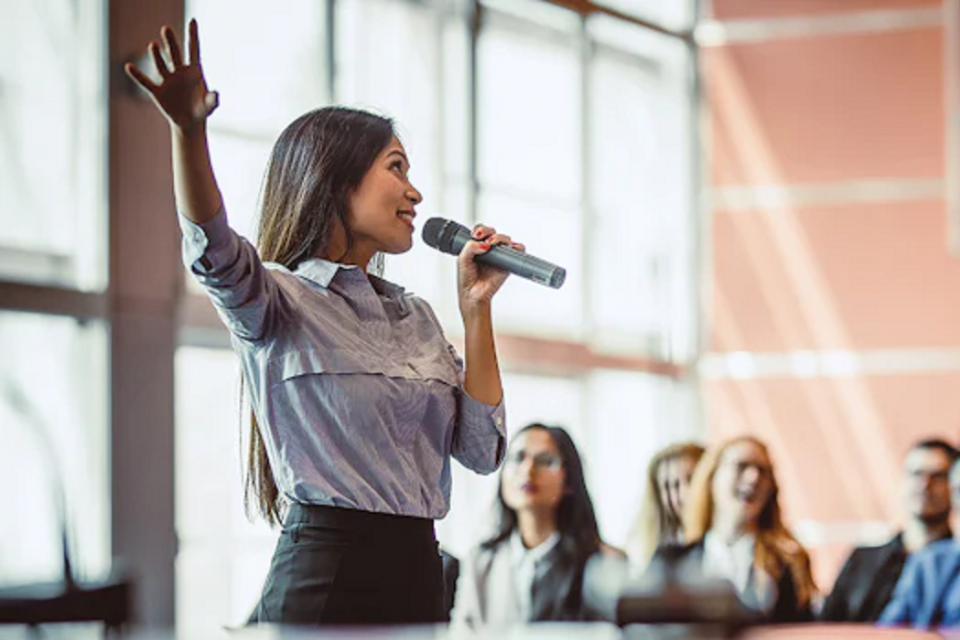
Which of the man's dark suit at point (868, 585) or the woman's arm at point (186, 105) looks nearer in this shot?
the woman's arm at point (186, 105)

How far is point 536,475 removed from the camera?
14.6ft

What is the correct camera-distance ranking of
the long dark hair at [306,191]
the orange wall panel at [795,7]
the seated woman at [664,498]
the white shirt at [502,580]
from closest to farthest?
the long dark hair at [306,191], the white shirt at [502,580], the seated woman at [664,498], the orange wall panel at [795,7]

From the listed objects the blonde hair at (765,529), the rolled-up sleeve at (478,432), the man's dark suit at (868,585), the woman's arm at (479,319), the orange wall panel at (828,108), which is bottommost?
the man's dark suit at (868,585)

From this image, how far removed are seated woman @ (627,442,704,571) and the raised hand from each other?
145 inches

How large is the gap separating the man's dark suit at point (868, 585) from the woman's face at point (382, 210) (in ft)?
10.4

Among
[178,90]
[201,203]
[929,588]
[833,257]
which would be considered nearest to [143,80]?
[178,90]

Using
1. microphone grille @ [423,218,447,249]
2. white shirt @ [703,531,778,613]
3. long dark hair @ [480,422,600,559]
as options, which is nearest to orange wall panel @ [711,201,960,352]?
white shirt @ [703,531,778,613]

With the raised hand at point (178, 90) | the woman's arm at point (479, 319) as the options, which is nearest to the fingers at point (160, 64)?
the raised hand at point (178, 90)

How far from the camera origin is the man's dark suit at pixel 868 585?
483 cm

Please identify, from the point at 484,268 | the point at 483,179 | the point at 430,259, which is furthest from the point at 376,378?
the point at 483,179

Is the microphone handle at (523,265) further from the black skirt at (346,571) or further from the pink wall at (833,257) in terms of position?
the pink wall at (833,257)

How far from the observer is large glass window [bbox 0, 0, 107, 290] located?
4.26m

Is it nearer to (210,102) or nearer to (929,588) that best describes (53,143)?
(929,588)

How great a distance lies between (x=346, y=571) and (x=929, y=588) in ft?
10.3
